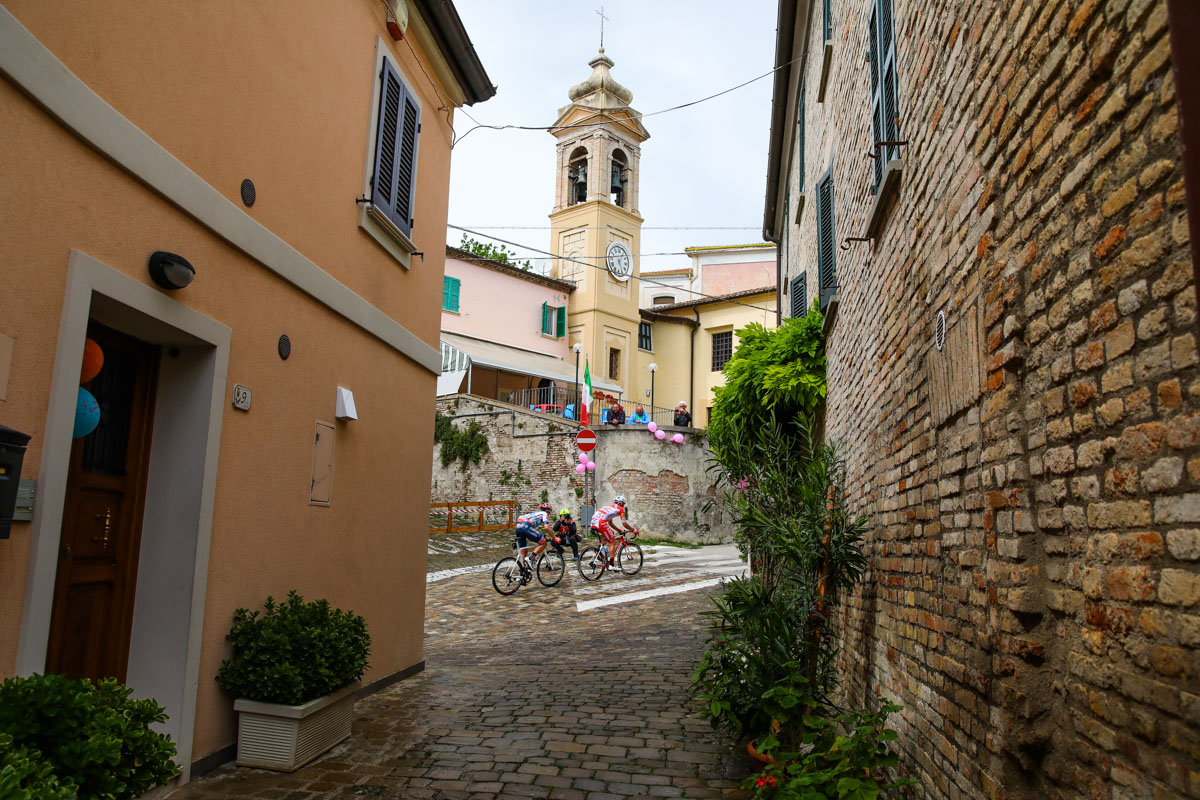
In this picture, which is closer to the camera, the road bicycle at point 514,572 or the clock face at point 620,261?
the road bicycle at point 514,572

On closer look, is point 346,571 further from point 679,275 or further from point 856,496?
point 679,275

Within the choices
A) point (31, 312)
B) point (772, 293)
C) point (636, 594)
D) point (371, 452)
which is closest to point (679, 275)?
point (772, 293)

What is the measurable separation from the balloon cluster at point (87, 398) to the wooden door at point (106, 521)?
22 centimetres

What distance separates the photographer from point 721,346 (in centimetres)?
3650

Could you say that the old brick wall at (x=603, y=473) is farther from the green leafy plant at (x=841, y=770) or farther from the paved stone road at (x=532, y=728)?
the green leafy plant at (x=841, y=770)

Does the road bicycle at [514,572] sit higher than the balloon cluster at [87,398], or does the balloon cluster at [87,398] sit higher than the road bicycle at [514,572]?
the balloon cluster at [87,398]

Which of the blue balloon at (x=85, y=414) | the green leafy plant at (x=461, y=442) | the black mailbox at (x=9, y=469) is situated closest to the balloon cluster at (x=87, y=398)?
the blue balloon at (x=85, y=414)

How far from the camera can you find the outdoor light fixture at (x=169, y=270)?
161 inches

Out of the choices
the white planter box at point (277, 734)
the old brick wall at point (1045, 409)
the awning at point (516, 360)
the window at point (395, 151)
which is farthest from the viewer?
the awning at point (516, 360)

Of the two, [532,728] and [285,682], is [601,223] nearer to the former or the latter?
[532,728]

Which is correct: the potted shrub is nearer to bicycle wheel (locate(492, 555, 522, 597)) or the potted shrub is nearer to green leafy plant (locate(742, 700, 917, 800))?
green leafy plant (locate(742, 700, 917, 800))

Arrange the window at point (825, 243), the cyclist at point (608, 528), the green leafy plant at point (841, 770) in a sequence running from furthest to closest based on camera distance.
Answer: the cyclist at point (608, 528), the window at point (825, 243), the green leafy plant at point (841, 770)

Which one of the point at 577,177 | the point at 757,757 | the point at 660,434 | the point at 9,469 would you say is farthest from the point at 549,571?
the point at 577,177

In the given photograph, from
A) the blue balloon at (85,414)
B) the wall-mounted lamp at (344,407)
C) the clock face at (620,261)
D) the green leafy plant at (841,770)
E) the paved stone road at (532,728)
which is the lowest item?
the paved stone road at (532,728)
